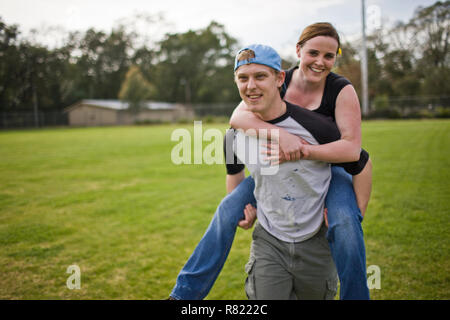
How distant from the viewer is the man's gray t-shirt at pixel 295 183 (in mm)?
2162

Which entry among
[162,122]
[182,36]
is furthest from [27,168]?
[182,36]

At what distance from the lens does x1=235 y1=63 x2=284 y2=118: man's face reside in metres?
2.11

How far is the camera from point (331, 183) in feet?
7.51

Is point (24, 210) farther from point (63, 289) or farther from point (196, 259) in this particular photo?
point (196, 259)

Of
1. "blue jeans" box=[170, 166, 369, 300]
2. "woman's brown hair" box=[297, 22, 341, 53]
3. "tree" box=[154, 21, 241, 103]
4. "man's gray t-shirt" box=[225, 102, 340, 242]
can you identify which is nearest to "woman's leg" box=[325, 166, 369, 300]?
"blue jeans" box=[170, 166, 369, 300]

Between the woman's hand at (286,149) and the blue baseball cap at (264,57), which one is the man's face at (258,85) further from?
the woman's hand at (286,149)

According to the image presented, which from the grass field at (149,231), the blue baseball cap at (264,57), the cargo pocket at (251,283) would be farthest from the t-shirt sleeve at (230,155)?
the grass field at (149,231)

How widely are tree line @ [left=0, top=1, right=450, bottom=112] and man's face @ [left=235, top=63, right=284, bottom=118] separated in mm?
25588

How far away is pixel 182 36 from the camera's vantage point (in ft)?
226

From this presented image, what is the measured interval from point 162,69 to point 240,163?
68.4 meters

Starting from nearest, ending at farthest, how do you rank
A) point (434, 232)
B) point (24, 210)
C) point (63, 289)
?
point (63, 289) → point (434, 232) → point (24, 210)

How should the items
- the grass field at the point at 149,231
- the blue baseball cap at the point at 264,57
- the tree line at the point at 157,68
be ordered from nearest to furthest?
1. the blue baseball cap at the point at 264,57
2. the grass field at the point at 149,231
3. the tree line at the point at 157,68

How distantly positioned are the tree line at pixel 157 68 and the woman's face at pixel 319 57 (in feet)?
82.0

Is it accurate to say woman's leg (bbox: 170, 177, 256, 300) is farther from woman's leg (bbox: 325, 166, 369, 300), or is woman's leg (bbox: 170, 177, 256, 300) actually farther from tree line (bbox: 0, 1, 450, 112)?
tree line (bbox: 0, 1, 450, 112)
